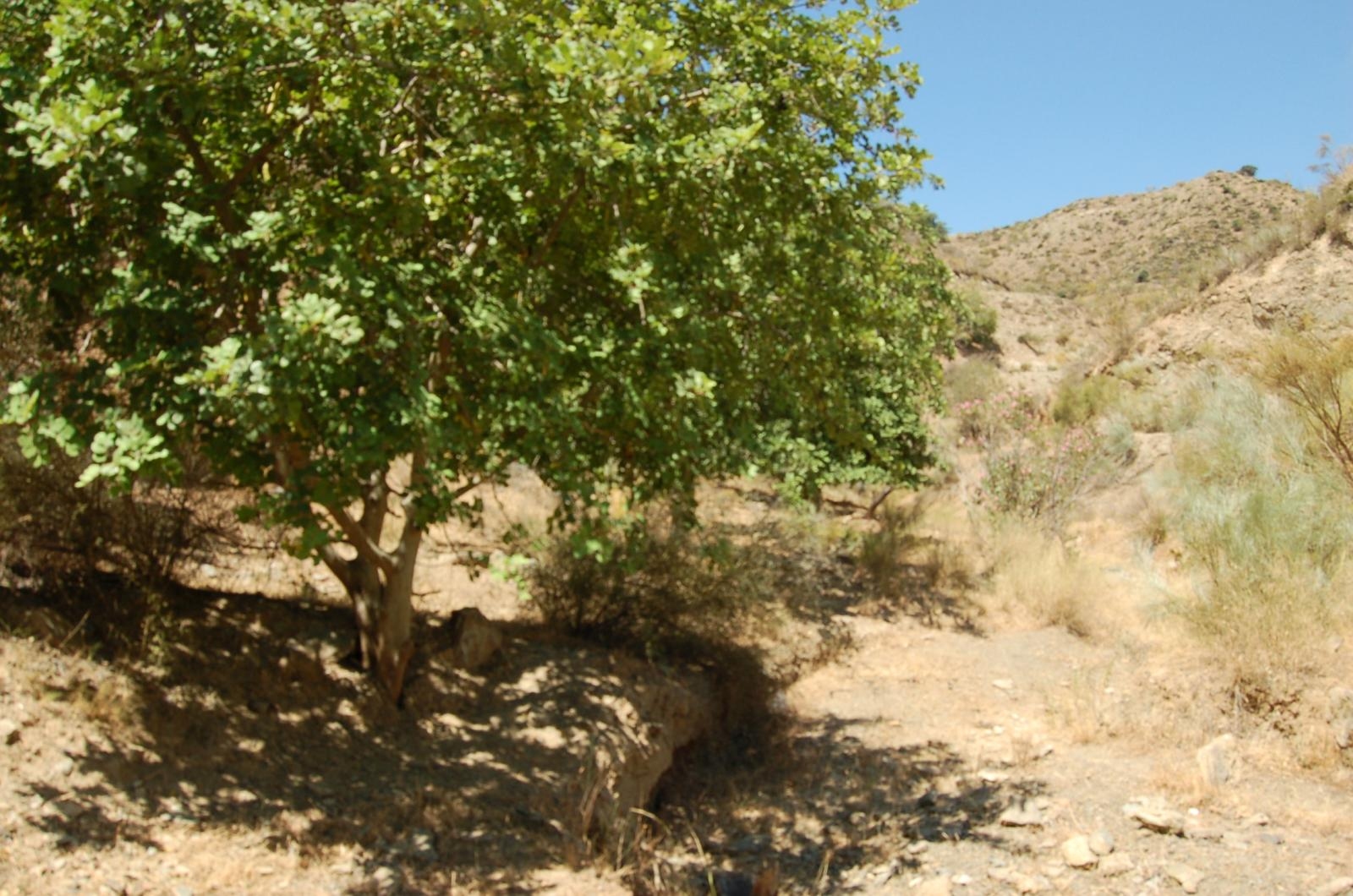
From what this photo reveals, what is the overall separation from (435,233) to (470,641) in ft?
10.8

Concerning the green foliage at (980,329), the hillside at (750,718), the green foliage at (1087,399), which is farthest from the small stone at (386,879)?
the green foliage at (980,329)

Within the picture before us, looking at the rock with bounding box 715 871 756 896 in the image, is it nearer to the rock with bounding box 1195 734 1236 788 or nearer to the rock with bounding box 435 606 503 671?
the rock with bounding box 435 606 503 671

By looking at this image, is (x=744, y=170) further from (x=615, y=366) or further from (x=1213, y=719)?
(x=1213, y=719)

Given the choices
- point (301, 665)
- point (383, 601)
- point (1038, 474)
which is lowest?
point (301, 665)

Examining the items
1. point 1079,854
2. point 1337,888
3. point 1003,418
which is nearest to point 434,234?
point 1079,854

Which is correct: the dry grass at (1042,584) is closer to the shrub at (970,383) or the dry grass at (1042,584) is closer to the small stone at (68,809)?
the small stone at (68,809)

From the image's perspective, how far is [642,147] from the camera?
482 centimetres

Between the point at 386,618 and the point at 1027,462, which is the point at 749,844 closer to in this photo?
the point at 386,618

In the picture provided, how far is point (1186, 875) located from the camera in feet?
20.1

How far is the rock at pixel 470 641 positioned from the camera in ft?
26.0

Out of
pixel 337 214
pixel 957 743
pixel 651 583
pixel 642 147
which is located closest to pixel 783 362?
pixel 642 147

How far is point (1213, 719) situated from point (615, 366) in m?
5.74

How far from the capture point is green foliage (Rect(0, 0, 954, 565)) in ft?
14.4

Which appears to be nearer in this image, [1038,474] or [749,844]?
[749,844]
